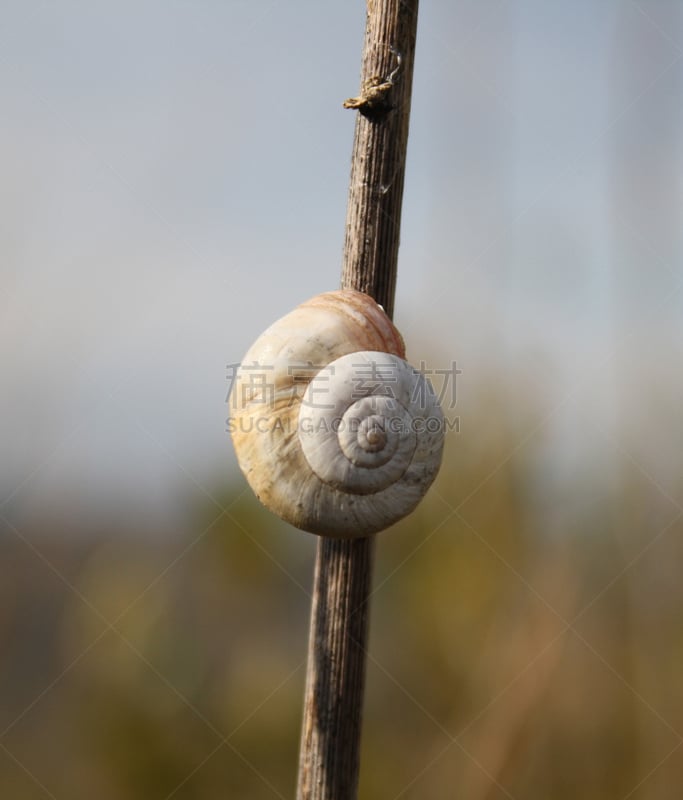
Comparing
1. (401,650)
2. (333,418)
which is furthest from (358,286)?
(401,650)

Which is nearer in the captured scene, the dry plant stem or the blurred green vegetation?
the dry plant stem

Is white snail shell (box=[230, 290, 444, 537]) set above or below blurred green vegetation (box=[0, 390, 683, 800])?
above

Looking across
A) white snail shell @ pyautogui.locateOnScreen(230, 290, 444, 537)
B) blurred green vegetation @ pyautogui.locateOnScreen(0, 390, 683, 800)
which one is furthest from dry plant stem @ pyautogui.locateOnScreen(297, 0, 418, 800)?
blurred green vegetation @ pyautogui.locateOnScreen(0, 390, 683, 800)

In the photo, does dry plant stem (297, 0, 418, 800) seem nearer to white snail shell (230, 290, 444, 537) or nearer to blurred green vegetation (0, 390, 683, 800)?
white snail shell (230, 290, 444, 537)

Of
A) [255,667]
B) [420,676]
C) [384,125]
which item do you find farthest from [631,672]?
[384,125]

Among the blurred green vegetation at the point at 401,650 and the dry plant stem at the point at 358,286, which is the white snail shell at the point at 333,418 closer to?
the dry plant stem at the point at 358,286

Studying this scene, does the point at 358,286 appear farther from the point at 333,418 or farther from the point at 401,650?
the point at 401,650
